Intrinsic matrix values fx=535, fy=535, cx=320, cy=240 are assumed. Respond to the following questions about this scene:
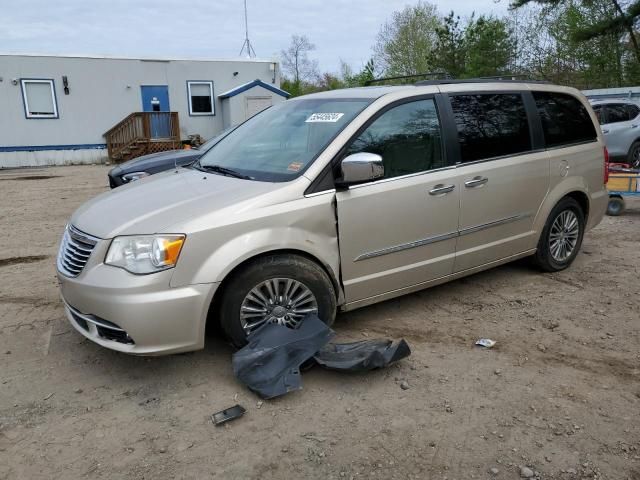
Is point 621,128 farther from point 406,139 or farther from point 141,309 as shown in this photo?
point 141,309

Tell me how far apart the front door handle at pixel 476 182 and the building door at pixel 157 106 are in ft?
60.4

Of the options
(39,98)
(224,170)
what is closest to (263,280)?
(224,170)

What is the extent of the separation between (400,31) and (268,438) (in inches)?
1559

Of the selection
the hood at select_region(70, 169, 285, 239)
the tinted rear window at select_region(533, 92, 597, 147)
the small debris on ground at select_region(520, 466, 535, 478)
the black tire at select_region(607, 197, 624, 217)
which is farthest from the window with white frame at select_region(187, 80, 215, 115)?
the small debris on ground at select_region(520, 466, 535, 478)

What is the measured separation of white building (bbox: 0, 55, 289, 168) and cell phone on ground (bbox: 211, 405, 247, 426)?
18806 millimetres

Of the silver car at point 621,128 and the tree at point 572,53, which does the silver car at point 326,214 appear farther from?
the tree at point 572,53

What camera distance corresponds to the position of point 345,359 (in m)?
3.42

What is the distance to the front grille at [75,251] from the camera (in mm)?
3328

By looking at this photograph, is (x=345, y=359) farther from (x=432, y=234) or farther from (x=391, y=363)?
(x=432, y=234)

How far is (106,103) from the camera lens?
69.5 feet

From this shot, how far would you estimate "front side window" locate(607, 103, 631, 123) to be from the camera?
40.2 feet

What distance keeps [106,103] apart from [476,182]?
66.0 feet

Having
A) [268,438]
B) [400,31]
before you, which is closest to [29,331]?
[268,438]

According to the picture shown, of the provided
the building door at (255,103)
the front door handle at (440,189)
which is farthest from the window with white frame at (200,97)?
the front door handle at (440,189)
